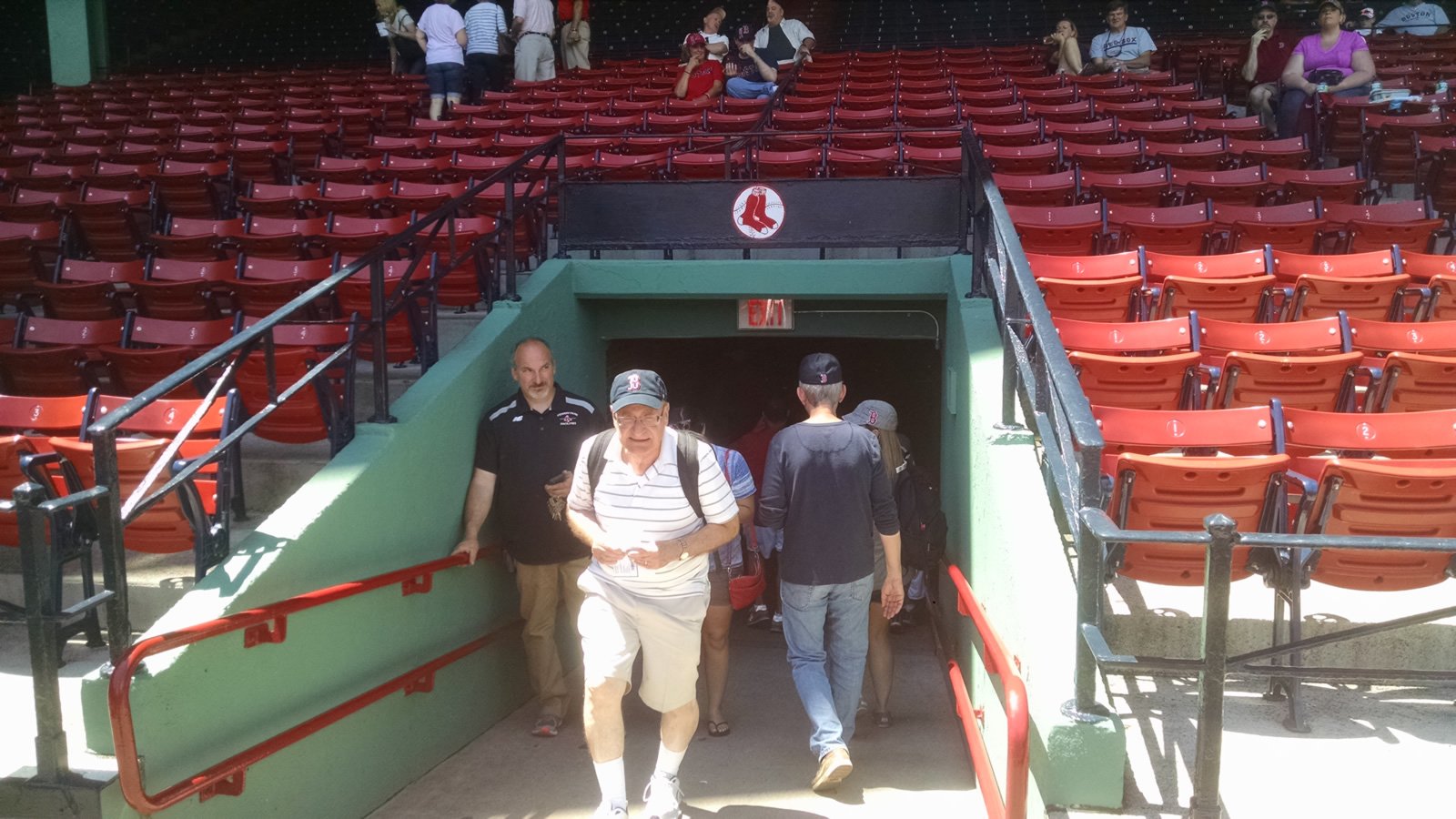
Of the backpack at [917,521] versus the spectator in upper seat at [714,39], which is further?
the spectator in upper seat at [714,39]

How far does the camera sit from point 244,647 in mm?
4168

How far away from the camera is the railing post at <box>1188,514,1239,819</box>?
2.83 metres

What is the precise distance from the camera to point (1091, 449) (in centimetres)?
322

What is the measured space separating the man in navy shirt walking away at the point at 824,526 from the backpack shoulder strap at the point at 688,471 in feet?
2.25

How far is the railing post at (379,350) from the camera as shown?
5.35 metres

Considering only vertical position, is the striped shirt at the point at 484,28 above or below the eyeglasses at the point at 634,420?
above

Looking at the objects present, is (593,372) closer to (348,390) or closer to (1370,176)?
(348,390)

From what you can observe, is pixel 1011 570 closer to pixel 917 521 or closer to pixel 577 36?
pixel 917 521

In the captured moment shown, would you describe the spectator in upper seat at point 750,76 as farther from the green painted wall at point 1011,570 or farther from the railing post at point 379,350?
the railing post at point 379,350

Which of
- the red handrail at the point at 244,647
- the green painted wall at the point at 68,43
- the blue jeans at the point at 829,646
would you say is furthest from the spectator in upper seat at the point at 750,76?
Answer: the green painted wall at the point at 68,43

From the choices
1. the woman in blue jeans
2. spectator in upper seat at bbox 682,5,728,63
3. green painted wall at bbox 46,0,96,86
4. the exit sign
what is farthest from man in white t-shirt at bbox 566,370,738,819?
green painted wall at bbox 46,0,96,86

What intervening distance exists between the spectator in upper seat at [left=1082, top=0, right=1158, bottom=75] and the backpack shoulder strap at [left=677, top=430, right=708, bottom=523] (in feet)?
35.5

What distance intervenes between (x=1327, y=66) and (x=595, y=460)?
9682 mm

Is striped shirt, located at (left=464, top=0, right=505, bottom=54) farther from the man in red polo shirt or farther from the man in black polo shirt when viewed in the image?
the man in black polo shirt
